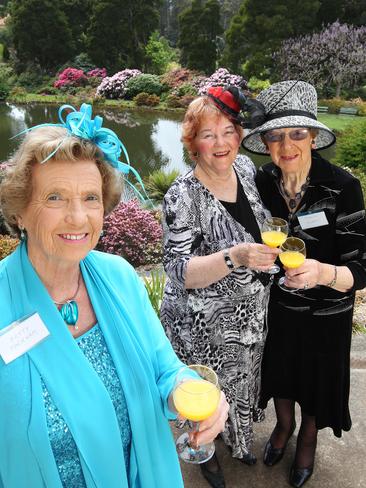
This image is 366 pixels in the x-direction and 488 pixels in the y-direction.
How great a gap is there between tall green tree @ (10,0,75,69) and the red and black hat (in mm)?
31082

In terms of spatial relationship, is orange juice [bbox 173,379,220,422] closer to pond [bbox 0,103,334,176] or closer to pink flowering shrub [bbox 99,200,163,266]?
pink flowering shrub [bbox 99,200,163,266]

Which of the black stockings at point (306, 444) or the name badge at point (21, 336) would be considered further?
the black stockings at point (306, 444)

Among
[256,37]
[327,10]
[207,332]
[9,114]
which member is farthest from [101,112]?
[207,332]

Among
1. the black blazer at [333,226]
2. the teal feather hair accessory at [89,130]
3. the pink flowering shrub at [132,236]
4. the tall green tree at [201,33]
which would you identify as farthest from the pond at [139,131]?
the teal feather hair accessory at [89,130]

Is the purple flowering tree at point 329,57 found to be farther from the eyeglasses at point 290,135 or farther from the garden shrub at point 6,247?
the eyeglasses at point 290,135

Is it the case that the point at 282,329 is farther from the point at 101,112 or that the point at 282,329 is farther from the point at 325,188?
the point at 101,112

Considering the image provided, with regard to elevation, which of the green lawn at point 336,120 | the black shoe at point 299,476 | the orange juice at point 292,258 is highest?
the orange juice at point 292,258

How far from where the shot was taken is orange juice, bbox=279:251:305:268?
1853 millimetres

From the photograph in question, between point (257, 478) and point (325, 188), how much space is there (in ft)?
5.33

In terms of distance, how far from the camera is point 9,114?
19781mm

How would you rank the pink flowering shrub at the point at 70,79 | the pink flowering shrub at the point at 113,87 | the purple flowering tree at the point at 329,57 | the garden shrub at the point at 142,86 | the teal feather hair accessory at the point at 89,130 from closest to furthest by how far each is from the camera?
the teal feather hair accessory at the point at 89,130
the purple flowering tree at the point at 329,57
the garden shrub at the point at 142,86
the pink flowering shrub at the point at 113,87
the pink flowering shrub at the point at 70,79

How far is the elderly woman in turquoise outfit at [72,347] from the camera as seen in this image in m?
1.25

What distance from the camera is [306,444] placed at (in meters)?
2.34

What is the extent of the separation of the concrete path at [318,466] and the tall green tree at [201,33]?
86.3 ft
